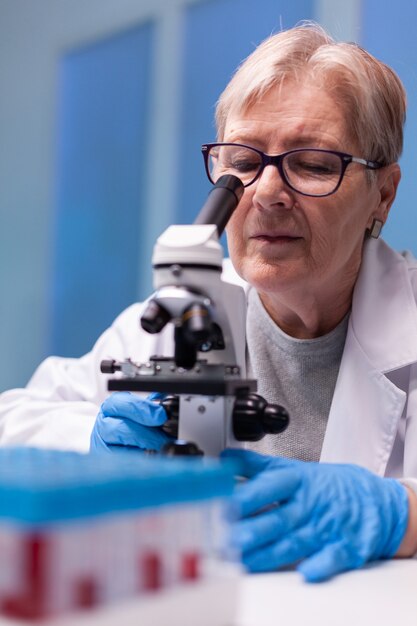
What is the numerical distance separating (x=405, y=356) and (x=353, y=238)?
27cm

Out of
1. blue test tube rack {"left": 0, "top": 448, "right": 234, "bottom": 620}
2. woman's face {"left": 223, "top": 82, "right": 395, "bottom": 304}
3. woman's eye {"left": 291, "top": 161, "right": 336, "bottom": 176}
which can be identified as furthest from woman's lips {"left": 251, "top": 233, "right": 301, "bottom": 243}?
blue test tube rack {"left": 0, "top": 448, "right": 234, "bottom": 620}

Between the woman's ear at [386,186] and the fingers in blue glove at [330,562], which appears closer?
the fingers in blue glove at [330,562]

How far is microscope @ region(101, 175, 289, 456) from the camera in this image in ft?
3.26

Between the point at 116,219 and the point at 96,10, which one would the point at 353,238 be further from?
the point at 96,10

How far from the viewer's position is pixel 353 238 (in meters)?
1.67

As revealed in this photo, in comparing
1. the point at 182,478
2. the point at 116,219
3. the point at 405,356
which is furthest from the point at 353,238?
the point at 116,219

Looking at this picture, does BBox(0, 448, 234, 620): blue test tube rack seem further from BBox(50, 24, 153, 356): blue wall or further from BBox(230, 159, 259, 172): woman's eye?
BBox(50, 24, 153, 356): blue wall

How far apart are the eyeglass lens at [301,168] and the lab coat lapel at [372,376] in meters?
0.30

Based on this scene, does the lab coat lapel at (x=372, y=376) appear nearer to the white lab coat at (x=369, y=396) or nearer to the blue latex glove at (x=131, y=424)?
the white lab coat at (x=369, y=396)

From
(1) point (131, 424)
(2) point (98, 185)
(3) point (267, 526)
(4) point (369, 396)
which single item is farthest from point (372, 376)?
(2) point (98, 185)

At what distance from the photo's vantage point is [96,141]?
3.09 m

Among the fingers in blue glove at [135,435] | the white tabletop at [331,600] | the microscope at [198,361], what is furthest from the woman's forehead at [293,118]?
the white tabletop at [331,600]

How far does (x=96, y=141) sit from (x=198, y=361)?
7.07 feet

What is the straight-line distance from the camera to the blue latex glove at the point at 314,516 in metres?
0.99
